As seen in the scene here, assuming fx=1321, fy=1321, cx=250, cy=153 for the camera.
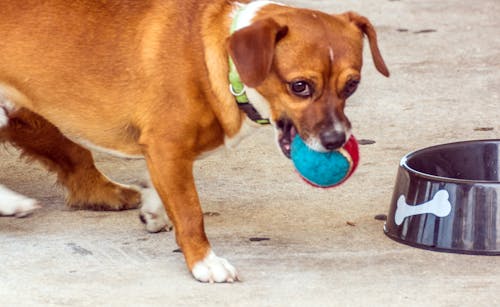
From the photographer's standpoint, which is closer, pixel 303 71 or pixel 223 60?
pixel 303 71

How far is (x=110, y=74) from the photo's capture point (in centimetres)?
486

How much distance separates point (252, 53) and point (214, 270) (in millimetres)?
764

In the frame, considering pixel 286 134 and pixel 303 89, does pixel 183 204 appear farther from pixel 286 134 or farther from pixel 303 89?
pixel 303 89

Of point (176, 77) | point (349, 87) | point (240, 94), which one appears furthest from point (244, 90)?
point (349, 87)

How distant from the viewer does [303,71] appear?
4379 millimetres

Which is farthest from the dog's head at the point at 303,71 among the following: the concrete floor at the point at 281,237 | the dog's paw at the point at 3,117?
the dog's paw at the point at 3,117

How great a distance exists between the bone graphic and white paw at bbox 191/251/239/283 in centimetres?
73

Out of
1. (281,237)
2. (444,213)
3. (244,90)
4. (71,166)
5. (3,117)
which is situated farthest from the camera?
(71,166)

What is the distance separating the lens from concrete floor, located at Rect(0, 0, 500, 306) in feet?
14.5

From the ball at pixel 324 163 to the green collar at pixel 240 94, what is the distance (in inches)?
8.5

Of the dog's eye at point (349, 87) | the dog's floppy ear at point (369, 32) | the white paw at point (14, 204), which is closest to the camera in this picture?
the dog's eye at point (349, 87)

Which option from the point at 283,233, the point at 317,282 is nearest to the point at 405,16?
the point at 283,233

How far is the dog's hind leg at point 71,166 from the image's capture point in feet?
17.8

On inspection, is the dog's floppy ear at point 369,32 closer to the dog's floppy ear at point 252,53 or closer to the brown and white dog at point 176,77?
the brown and white dog at point 176,77
